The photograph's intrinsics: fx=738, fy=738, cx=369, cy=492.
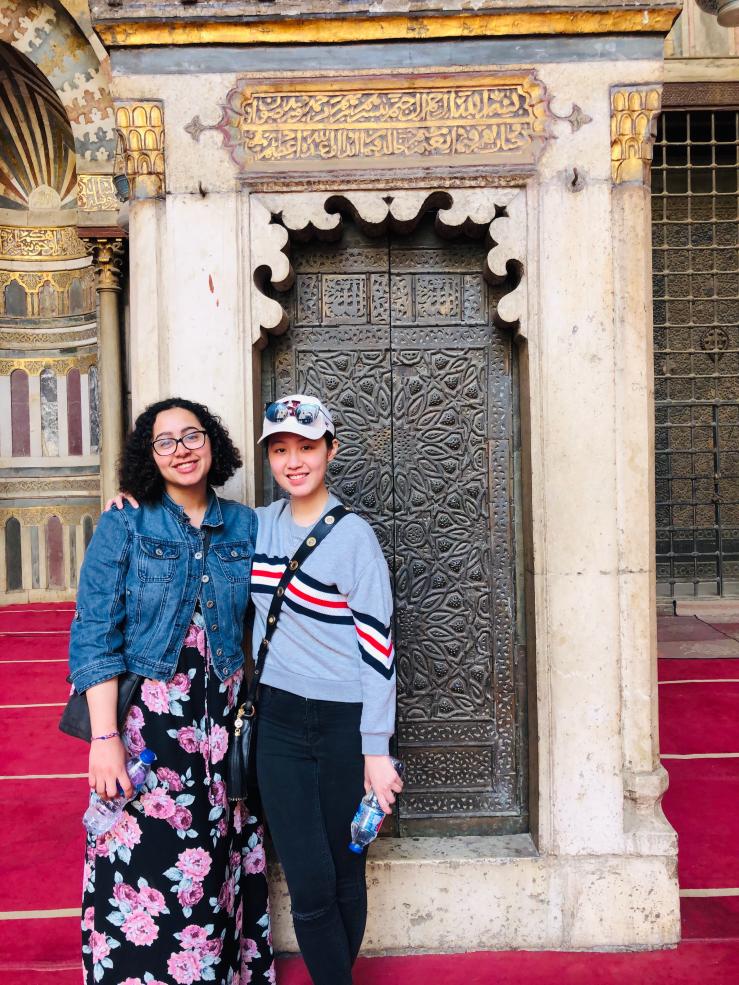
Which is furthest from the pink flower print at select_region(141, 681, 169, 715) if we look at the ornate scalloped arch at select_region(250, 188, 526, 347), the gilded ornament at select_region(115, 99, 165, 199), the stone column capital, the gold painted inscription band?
the stone column capital

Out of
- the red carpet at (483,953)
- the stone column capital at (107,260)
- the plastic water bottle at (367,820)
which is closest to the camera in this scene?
the plastic water bottle at (367,820)

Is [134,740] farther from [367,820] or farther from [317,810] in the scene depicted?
[367,820]

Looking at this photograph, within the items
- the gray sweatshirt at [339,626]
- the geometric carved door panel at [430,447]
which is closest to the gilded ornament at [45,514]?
the geometric carved door panel at [430,447]

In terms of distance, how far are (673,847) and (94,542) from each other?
7.64 feet

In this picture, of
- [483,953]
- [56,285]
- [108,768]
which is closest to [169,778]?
[108,768]

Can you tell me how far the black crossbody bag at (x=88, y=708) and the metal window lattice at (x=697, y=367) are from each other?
300 inches

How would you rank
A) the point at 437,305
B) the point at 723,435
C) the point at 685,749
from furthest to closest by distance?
the point at 723,435, the point at 685,749, the point at 437,305

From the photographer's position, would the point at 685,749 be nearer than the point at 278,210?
No

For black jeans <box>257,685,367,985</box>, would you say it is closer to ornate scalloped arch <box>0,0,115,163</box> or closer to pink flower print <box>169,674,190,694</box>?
pink flower print <box>169,674,190,694</box>

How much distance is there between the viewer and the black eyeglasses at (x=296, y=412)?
211 centimetres

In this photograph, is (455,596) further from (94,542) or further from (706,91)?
(706,91)

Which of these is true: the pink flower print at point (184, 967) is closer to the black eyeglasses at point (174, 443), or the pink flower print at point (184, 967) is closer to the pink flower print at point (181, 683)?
the pink flower print at point (181, 683)

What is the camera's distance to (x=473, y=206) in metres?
2.79

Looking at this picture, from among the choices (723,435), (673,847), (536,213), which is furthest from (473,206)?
(723,435)
